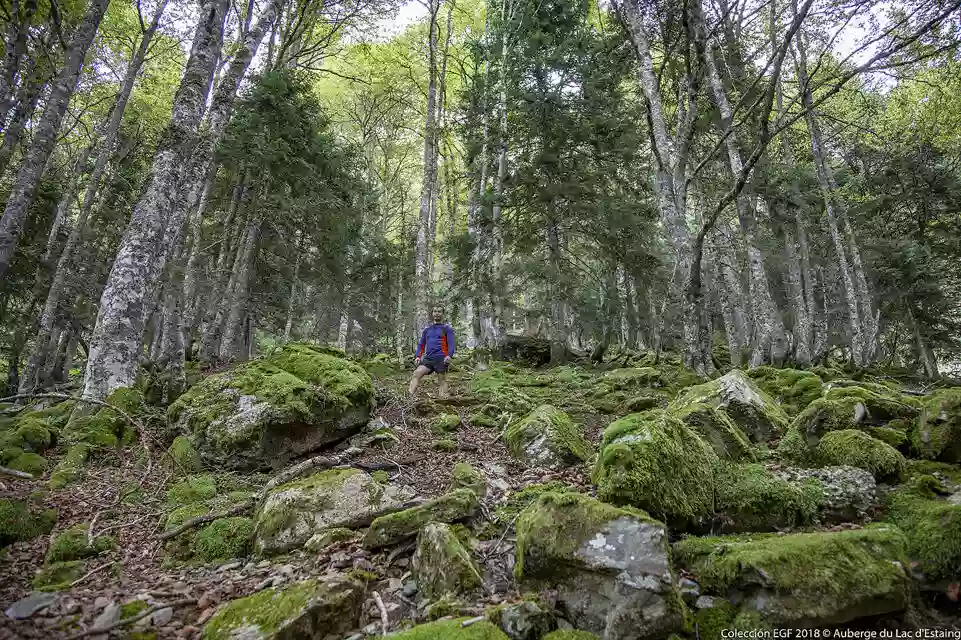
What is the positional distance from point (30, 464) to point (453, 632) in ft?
18.3

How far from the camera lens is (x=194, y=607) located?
9.04ft

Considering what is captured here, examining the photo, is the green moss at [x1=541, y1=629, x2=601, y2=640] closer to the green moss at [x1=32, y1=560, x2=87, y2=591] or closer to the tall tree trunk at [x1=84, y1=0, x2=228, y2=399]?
the green moss at [x1=32, y1=560, x2=87, y2=591]

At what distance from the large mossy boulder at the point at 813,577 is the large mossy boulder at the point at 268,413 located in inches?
179

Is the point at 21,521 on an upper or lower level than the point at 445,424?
lower

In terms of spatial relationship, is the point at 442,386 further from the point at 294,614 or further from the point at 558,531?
the point at 294,614

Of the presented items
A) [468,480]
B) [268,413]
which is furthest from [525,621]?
→ [268,413]

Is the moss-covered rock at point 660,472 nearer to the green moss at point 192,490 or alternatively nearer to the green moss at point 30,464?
the green moss at point 192,490

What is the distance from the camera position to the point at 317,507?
370 centimetres

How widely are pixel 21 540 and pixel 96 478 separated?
1466mm

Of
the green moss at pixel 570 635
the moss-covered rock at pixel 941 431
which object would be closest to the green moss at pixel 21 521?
the green moss at pixel 570 635

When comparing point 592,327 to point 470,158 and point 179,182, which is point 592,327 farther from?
point 179,182

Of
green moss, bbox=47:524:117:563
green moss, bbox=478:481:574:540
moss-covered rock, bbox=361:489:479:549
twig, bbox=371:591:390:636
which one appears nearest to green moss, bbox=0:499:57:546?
green moss, bbox=47:524:117:563

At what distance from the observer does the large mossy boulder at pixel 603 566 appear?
89.9 inches

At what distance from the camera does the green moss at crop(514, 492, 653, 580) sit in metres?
2.64
